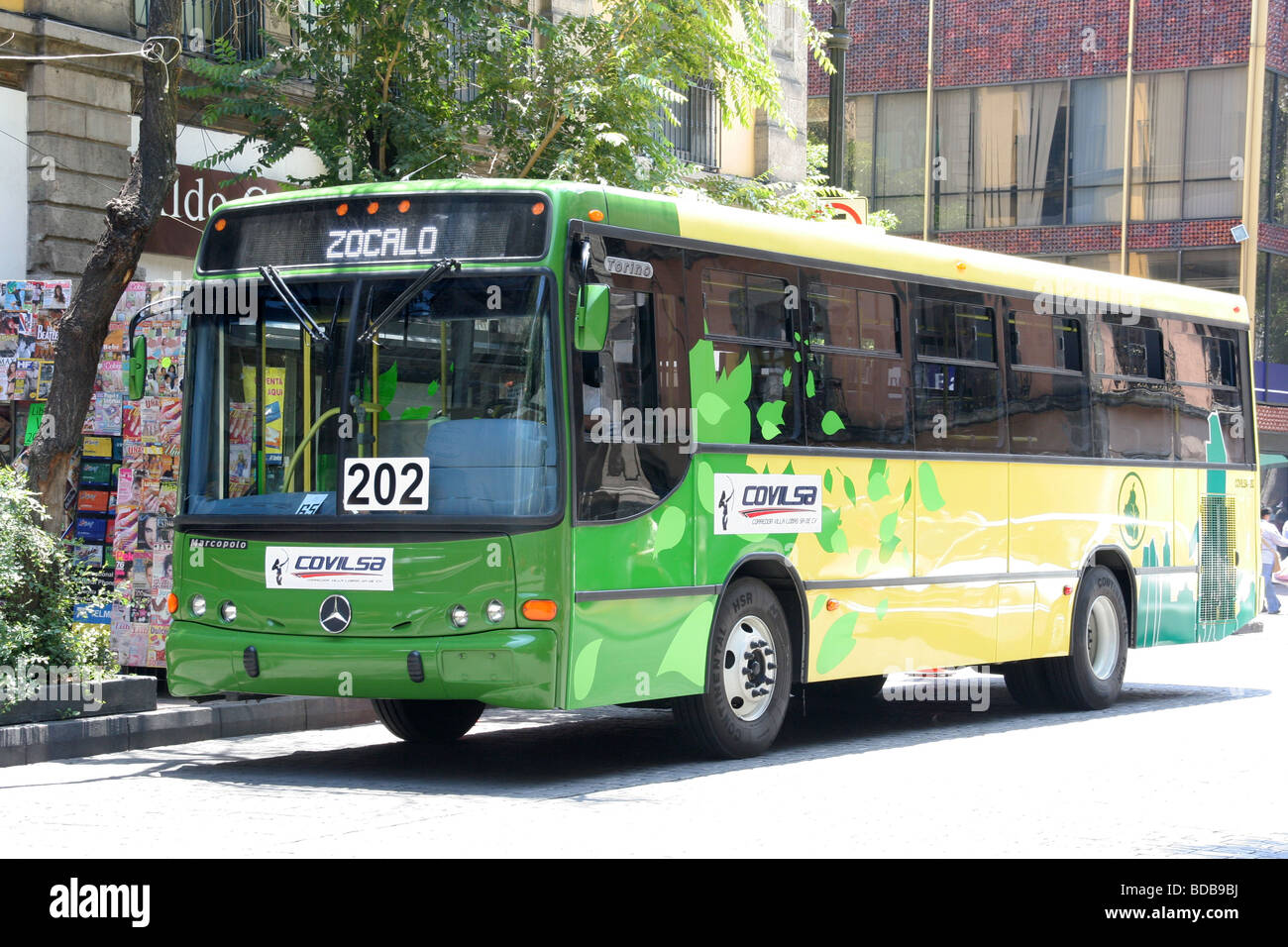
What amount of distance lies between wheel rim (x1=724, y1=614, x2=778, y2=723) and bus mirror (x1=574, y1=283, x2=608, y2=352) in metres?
2.21

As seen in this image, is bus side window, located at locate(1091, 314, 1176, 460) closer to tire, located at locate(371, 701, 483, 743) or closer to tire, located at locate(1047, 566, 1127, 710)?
tire, located at locate(1047, 566, 1127, 710)

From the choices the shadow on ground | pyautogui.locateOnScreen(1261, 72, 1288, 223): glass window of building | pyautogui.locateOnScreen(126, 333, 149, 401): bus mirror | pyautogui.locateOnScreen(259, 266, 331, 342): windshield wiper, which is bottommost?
the shadow on ground

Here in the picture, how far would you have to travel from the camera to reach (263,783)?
9.90 m

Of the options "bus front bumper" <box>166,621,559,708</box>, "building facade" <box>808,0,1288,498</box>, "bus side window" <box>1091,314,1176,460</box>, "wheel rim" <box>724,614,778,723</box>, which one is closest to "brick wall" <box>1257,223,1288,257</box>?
"building facade" <box>808,0,1288,498</box>

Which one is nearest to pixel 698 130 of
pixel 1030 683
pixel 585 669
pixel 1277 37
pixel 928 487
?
pixel 1030 683

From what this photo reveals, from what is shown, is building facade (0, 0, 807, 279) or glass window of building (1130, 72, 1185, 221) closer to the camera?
building facade (0, 0, 807, 279)

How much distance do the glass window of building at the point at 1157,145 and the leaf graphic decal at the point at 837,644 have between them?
30234mm

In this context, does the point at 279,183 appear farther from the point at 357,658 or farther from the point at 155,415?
the point at 357,658

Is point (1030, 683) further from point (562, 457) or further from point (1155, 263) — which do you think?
point (1155, 263)

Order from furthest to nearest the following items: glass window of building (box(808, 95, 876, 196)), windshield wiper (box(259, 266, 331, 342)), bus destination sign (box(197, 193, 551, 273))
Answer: glass window of building (box(808, 95, 876, 196)), windshield wiper (box(259, 266, 331, 342)), bus destination sign (box(197, 193, 551, 273))

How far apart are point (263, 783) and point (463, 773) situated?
1180 mm

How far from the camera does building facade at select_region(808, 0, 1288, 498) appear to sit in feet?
129

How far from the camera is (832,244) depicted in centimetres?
1204

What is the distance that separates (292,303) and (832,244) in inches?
143
